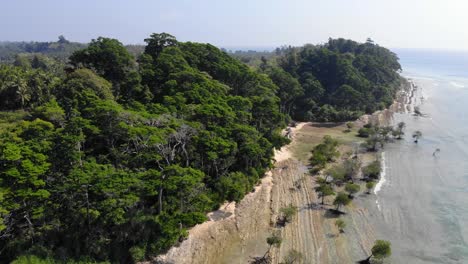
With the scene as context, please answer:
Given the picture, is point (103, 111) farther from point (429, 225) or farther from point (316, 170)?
point (429, 225)

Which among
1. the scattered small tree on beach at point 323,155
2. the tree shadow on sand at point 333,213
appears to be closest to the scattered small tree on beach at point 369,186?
the scattered small tree on beach at point 323,155

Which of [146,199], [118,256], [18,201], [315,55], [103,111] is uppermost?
[315,55]

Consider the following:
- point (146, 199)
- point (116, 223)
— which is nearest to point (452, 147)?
point (146, 199)

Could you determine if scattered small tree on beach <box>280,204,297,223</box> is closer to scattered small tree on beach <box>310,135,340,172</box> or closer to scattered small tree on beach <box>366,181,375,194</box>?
scattered small tree on beach <box>366,181,375,194</box>

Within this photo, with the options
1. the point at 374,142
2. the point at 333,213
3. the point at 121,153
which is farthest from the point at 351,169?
the point at 121,153

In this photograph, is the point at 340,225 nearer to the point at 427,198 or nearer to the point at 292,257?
the point at 292,257

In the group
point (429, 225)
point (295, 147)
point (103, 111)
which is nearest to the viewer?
point (103, 111)

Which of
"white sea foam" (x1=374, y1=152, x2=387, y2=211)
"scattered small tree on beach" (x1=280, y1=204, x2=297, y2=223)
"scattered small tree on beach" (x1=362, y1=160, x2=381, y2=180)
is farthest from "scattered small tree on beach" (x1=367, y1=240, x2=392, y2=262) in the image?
"scattered small tree on beach" (x1=362, y1=160, x2=381, y2=180)
